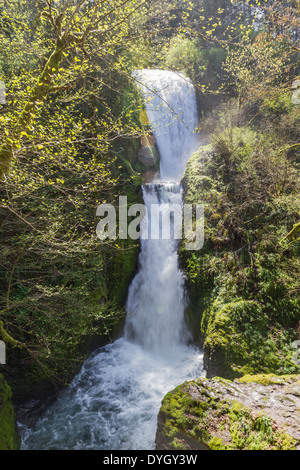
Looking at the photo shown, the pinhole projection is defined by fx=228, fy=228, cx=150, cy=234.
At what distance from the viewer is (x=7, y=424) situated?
379 cm

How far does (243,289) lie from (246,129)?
674cm

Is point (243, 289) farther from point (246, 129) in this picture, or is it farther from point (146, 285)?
point (246, 129)

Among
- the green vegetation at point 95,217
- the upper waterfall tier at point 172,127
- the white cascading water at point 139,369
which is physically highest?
the upper waterfall tier at point 172,127

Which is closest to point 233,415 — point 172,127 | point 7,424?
point 7,424

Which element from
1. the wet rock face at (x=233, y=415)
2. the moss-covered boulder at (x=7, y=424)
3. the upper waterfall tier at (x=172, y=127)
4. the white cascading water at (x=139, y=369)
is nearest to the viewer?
the wet rock face at (x=233, y=415)

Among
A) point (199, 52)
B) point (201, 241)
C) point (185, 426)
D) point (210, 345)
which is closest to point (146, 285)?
point (201, 241)

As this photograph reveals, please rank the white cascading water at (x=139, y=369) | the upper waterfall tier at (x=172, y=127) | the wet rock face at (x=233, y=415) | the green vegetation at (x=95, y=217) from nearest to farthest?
1. the wet rock face at (x=233, y=415)
2. the green vegetation at (x=95, y=217)
3. the white cascading water at (x=139, y=369)
4. the upper waterfall tier at (x=172, y=127)

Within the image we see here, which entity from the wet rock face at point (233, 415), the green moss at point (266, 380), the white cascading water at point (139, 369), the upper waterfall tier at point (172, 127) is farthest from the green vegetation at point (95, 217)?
the upper waterfall tier at point (172, 127)

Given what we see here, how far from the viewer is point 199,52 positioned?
16.8 meters

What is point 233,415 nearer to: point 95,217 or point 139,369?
point 139,369

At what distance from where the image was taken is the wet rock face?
2.68m

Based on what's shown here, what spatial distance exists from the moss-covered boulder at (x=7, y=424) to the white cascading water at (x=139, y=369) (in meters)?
0.70

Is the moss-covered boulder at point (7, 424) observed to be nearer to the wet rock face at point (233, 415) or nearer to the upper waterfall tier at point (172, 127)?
the wet rock face at point (233, 415)

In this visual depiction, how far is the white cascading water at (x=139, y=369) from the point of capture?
458 centimetres
